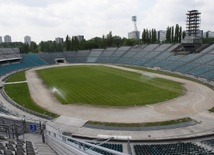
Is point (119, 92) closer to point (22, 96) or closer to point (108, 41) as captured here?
point (22, 96)

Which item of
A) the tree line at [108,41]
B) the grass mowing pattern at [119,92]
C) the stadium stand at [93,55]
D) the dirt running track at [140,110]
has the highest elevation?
the tree line at [108,41]

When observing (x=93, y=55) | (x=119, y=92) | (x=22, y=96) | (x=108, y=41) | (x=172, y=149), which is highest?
(x=108, y=41)

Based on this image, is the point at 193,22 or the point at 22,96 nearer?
the point at 22,96

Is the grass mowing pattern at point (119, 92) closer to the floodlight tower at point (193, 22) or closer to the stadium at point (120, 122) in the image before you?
the stadium at point (120, 122)

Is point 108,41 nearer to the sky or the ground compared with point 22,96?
nearer to the sky

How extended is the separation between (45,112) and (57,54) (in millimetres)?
95324

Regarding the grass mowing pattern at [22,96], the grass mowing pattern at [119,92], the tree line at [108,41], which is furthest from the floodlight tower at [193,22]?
the grass mowing pattern at [22,96]

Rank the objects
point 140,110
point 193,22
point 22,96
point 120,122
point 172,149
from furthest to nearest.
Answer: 1. point 193,22
2. point 22,96
3. point 140,110
4. point 120,122
5. point 172,149

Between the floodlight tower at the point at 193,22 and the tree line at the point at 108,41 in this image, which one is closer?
the floodlight tower at the point at 193,22

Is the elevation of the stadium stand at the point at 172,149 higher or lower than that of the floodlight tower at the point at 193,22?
lower

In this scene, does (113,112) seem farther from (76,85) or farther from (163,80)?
(163,80)

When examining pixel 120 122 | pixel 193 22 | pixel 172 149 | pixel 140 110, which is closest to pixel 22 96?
pixel 120 122

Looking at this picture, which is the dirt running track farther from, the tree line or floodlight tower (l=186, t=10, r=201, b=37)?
the tree line

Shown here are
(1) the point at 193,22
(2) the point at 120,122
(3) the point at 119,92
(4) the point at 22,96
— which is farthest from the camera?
(1) the point at 193,22
